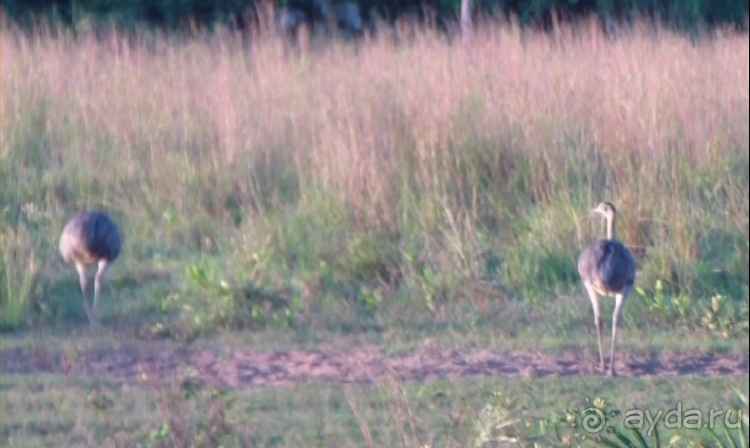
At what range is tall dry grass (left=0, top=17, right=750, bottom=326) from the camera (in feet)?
26.0

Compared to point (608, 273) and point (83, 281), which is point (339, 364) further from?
point (83, 281)

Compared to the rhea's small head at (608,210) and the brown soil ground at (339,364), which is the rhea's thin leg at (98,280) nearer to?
the brown soil ground at (339,364)

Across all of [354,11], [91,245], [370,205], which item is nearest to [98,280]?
[91,245]

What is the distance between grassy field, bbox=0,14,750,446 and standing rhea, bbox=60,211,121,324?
11.0 inches

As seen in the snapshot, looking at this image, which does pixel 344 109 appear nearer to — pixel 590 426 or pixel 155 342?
pixel 155 342

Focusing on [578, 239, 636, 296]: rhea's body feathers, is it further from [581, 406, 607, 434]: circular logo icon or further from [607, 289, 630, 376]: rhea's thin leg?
[581, 406, 607, 434]: circular logo icon

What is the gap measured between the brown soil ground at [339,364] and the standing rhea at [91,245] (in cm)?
67

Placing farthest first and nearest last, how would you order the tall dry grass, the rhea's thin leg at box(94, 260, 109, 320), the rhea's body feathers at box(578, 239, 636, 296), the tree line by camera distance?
the tree line
the tall dry grass
the rhea's thin leg at box(94, 260, 109, 320)
the rhea's body feathers at box(578, 239, 636, 296)

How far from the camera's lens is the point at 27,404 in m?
5.66

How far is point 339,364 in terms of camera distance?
644 centimetres

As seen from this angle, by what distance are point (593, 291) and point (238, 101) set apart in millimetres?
4308

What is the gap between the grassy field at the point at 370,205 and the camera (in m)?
5.96

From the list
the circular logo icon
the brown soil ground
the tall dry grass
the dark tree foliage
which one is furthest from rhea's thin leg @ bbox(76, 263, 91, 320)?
the dark tree foliage

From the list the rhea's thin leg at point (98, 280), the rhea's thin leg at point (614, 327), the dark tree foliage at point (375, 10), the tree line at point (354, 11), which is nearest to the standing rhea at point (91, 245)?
the rhea's thin leg at point (98, 280)
